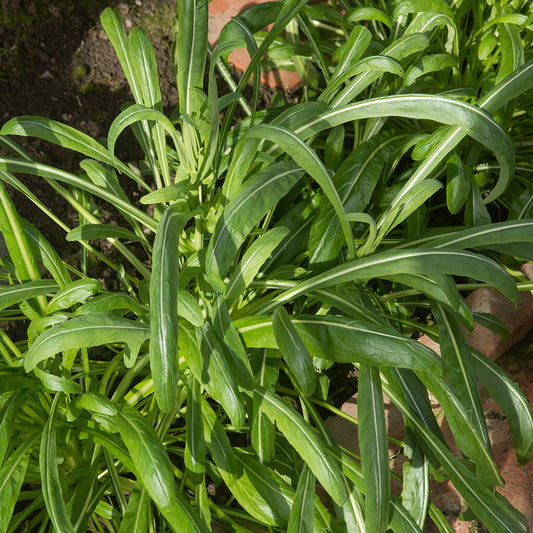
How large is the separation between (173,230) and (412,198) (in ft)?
1.26

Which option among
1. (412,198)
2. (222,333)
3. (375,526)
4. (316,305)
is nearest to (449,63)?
(412,198)

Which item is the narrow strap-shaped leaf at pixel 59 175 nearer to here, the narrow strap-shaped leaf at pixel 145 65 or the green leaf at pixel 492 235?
the narrow strap-shaped leaf at pixel 145 65

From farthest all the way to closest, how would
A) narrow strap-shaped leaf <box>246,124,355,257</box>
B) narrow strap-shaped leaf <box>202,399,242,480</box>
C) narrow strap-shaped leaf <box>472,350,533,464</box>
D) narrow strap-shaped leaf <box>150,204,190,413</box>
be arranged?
narrow strap-shaped leaf <box>472,350,533,464</box>, narrow strap-shaped leaf <box>202,399,242,480</box>, narrow strap-shaped leaf <box>246,124,355,257</box>, narrow strap-shaped leaf <box>150,204,190,413</box>

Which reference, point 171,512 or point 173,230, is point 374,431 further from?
point 173,230

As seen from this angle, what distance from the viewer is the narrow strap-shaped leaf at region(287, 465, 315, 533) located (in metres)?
0.75

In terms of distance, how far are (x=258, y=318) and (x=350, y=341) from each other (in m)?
0.16

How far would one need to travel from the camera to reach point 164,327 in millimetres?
604

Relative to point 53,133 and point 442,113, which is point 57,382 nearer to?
point 53,133

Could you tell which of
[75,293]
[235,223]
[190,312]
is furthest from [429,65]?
[75,293]

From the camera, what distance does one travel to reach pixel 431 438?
2.84ft

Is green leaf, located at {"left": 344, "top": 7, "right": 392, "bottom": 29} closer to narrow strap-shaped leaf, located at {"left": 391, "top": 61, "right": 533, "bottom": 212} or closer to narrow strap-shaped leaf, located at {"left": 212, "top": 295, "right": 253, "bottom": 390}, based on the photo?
narrow strap-shaped leaf, located at {"left": 391, "top": 61, "right": 533, "bottom": 212}

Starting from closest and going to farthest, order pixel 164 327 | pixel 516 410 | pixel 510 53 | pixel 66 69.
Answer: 1. pixel 164 327
2. pixel 516 410
3. pixel 510 53
4. pixel 66 69

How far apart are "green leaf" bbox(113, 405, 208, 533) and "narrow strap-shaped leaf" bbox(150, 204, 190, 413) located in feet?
0.35

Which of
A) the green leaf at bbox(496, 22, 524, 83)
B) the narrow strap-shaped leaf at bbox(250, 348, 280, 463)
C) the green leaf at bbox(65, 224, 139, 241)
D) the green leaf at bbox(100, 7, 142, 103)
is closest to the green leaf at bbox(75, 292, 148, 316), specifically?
the green leaf at bbox(65, 224, 139, 241)
